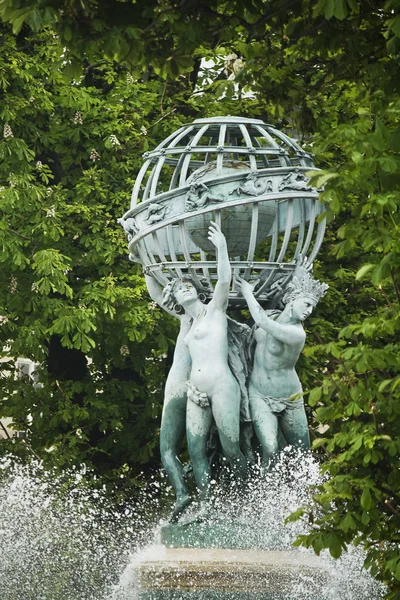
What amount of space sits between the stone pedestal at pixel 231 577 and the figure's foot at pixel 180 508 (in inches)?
34.0

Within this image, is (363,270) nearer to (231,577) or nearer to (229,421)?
(231,577)

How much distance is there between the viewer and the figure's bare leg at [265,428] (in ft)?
35.1

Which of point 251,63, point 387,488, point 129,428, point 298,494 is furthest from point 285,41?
point 129,428

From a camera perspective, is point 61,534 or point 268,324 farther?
point 61,534

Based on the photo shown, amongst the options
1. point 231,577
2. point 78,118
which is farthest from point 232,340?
point 78,118

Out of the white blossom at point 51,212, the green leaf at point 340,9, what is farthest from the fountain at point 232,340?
the white blossom at point 51,212

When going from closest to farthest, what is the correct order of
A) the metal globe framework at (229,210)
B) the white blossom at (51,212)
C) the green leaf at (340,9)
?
the green leaf at (340,9) < the metal globe framework at (229,210) < the white blossom at (51,212)

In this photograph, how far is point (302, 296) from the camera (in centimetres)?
1078

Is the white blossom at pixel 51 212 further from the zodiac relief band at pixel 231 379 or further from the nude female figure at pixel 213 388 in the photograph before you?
the nude female figure at pixel 213 388

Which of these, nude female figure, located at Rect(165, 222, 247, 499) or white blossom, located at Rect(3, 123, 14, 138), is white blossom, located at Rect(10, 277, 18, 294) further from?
nude female figure, located at Rect(165, 222, 247, 499)

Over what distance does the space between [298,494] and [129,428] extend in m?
7.17

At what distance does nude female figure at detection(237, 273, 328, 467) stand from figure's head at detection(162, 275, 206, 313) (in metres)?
0.37

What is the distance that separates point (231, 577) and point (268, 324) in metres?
2.11

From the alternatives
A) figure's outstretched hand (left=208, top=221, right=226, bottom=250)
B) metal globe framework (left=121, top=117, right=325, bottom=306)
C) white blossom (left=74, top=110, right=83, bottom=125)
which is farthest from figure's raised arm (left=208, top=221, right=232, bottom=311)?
white blossom (left=74, top=110, right=83, bottom=125)
